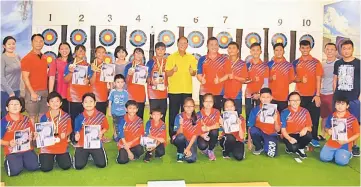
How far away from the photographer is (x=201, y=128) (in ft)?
13.8

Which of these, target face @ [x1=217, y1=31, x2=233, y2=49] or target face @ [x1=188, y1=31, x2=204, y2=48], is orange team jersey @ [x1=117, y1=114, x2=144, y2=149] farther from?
target face @ [x1=217, y1=31, x2=233, y2=49]

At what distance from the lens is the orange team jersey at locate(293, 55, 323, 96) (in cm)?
462

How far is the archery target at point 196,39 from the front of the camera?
5094 mm

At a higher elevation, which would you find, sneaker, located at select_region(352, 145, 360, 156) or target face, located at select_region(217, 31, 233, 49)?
target face, located at select_region(217, 31, 233, 49)

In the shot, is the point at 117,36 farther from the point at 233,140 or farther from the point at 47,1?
the point at 233,140

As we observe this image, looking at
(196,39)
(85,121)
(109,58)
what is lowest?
(85,121)

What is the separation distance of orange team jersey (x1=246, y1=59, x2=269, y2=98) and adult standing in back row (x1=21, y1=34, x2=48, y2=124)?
7.17 feet

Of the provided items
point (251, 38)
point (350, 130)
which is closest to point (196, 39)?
point (251, 38)

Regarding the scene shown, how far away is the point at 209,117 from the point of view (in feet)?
13.9

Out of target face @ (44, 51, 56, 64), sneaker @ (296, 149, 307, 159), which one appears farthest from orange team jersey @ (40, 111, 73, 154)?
sneaker @ (296, 149, 307, 159)

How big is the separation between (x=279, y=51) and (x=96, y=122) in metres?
2.14

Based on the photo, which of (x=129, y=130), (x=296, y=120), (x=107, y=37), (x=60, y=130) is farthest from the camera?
(x=107, y=37)

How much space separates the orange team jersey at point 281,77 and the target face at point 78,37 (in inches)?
87.0

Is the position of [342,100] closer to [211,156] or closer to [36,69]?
[211,156]
